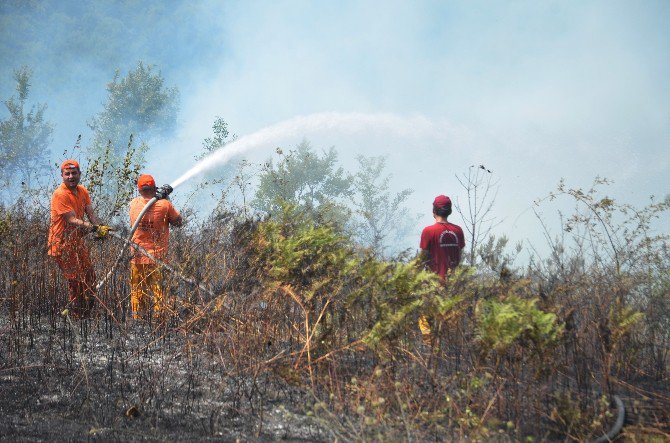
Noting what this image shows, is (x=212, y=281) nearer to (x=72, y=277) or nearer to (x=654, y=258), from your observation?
(x=72, y=277)

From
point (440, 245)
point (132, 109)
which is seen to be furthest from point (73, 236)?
point (132, 109)

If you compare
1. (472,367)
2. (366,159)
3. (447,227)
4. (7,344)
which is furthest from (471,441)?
(366,159)

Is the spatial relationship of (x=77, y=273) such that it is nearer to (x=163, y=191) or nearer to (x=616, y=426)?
(x=163, y=191)

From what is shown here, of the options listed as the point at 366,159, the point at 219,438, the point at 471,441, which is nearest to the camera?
the point at 471,441

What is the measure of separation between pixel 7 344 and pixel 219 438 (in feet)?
8.92

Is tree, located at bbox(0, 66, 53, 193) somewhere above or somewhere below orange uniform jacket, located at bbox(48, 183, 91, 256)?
above

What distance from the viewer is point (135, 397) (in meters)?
4.52

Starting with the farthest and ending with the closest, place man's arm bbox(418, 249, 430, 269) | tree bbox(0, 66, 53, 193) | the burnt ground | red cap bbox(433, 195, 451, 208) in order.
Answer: tree bbox(0, 66, 53, 193)
red cap bbox(433, 195, 451, 208)
man's arm bbox(418, 249, 430, 269)
the burnt ground

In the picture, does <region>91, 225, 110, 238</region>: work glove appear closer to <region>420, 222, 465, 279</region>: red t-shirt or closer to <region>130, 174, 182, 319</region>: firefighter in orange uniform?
<region>130, 174, 182, 319</region>: firefighter in orange uniform

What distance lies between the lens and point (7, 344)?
5488 millimetres

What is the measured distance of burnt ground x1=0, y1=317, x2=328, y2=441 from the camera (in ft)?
12.9

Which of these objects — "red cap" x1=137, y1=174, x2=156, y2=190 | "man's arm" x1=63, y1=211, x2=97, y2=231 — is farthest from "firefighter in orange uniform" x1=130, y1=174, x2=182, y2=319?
"man's arm" x1=63, y1=211, x2=97, y2=231

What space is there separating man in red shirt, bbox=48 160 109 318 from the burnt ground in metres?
0.80

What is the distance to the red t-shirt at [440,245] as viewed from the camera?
6504 millimetres
